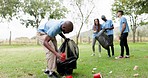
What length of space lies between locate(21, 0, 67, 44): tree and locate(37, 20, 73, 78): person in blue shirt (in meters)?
40.1

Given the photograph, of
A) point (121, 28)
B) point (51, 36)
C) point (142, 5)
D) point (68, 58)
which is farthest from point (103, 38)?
point (142, 5)

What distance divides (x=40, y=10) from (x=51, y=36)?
137 ft

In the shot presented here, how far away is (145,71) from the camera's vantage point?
271 inches

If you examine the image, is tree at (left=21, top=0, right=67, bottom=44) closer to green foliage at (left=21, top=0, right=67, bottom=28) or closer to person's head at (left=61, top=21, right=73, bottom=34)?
green foliage at (left=21, top=0, right=67, bottom=28)

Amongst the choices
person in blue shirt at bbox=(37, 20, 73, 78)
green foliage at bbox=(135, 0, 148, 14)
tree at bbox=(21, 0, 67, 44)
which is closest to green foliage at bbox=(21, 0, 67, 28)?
tree at bbox=(21, 0, 67, 44)

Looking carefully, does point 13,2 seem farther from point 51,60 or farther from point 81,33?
point 51,60

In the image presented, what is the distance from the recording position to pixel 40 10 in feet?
153

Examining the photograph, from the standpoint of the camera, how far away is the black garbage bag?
20.4 feet

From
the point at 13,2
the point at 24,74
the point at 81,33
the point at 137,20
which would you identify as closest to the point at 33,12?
the point at 13,2

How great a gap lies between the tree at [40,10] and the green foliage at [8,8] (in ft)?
6.82

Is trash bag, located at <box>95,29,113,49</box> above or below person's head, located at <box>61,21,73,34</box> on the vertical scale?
below

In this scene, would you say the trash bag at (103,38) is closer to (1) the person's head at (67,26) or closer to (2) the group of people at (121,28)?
(2) the group of people at (121,28)

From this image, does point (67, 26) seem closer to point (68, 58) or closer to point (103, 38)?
point (68, 58)

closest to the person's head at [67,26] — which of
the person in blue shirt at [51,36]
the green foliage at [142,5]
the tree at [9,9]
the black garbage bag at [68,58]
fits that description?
the person in blue shirt at [51,36]
